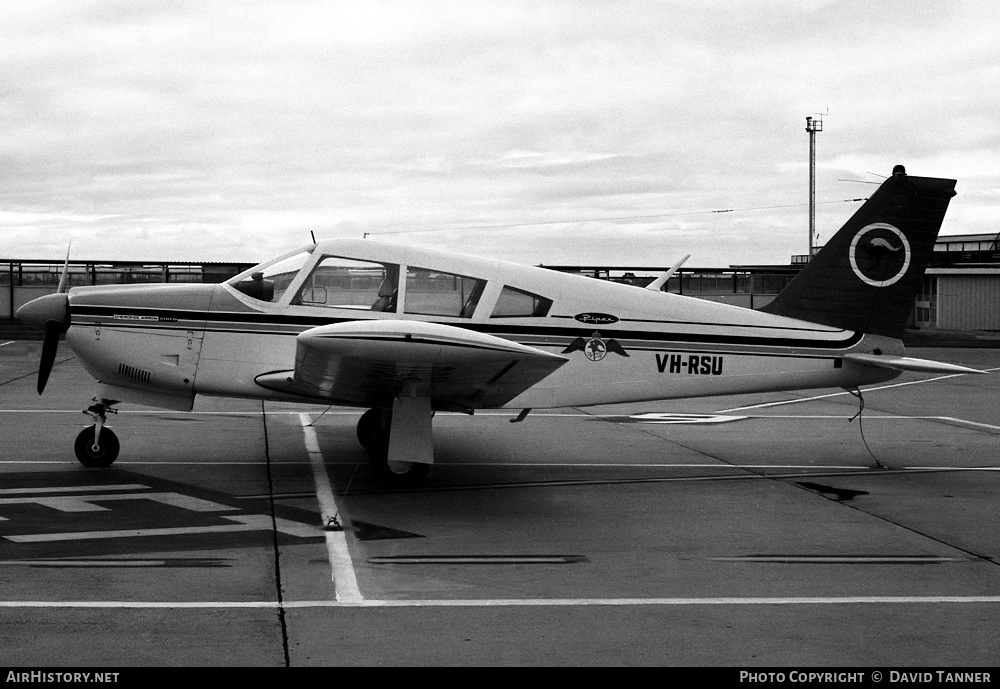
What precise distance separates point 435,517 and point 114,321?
12.6ft

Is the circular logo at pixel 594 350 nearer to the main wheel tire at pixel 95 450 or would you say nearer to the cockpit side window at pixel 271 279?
the cockpit side window at pixel 271 279

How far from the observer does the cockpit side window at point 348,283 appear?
9.97m

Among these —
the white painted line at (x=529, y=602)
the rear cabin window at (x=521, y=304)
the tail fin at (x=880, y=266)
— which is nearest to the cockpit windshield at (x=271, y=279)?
the rear cabin window at (x=521, y=304)

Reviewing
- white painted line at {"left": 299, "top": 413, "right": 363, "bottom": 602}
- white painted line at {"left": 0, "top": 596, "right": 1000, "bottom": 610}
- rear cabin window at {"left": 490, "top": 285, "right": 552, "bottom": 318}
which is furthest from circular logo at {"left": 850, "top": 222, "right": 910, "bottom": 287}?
white painted line at {"left": 299, "top": 413, "right": 363, "bottom": 602}

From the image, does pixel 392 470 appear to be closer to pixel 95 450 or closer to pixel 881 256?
pixel 95 450

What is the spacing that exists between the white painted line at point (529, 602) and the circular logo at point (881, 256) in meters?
5.21

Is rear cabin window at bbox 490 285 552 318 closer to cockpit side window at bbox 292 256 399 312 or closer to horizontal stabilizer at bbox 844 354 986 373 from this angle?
cockpit side window at bbox 292 256 399 312

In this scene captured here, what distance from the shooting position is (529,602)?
20.0ft

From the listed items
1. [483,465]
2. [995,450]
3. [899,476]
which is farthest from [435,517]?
[995,450]

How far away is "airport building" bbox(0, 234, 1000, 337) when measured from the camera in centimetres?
3231

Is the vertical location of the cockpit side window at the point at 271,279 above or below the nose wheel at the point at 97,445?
above

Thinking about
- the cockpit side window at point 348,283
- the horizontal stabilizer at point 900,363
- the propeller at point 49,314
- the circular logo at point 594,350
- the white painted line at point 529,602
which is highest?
the cockpit side window at point 348,283

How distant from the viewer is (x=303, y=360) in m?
8.58

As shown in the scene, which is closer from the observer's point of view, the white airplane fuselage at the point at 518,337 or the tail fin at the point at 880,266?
the white airplane fuselage at the point at 518,337
